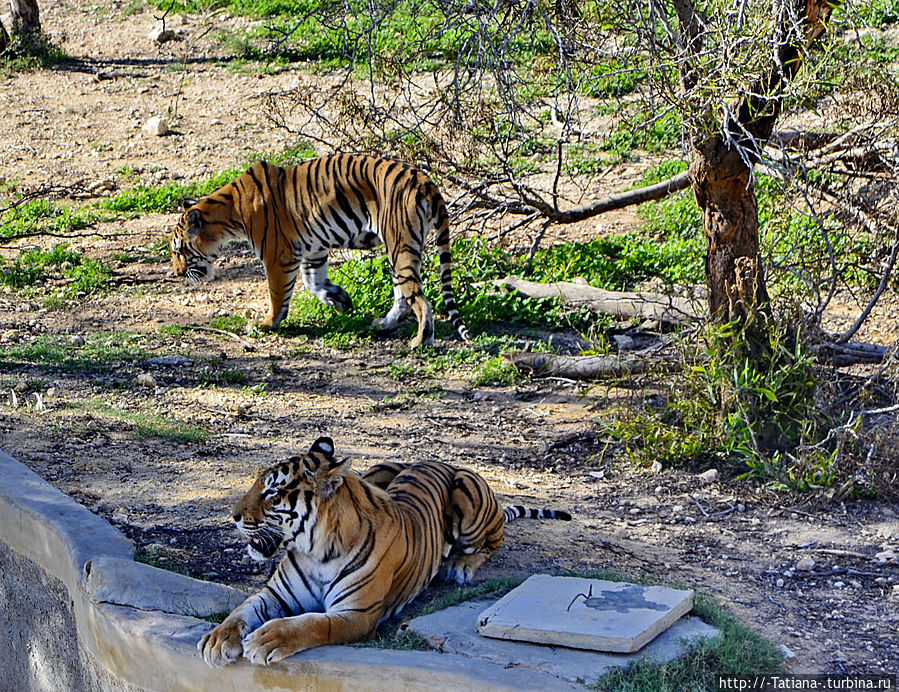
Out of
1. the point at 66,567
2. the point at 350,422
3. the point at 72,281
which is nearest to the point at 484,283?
the point at 350,422

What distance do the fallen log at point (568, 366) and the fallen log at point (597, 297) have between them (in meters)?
0.81

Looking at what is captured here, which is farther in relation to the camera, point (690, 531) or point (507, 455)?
point (507, 455)

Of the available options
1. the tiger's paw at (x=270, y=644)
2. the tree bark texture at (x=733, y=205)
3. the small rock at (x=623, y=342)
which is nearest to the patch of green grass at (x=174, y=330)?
the small rock at (x=623, y=342)

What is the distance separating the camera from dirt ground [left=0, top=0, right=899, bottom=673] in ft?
15.8

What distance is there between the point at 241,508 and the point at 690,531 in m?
2.34

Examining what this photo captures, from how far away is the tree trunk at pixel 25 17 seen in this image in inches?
620

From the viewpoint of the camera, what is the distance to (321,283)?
9.44 metres

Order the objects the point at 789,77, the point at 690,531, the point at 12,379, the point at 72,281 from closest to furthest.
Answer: the point at 690,531, the point at 789,77, the point at 12,379, the point at 72,281

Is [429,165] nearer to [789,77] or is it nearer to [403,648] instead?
[789,77]

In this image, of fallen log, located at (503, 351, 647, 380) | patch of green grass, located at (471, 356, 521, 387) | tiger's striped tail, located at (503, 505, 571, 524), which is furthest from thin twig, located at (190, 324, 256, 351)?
tiger's striped tail, located at (503, 505, 571, 524)

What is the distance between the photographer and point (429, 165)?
955 centimetres

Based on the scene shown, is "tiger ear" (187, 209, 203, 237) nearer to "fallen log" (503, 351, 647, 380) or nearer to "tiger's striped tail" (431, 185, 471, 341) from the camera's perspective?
"tiger's striped tail" (431, 185, 471, 341)

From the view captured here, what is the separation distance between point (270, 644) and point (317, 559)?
1.29ft

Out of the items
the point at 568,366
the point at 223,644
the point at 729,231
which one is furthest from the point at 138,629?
the point at 568,366
